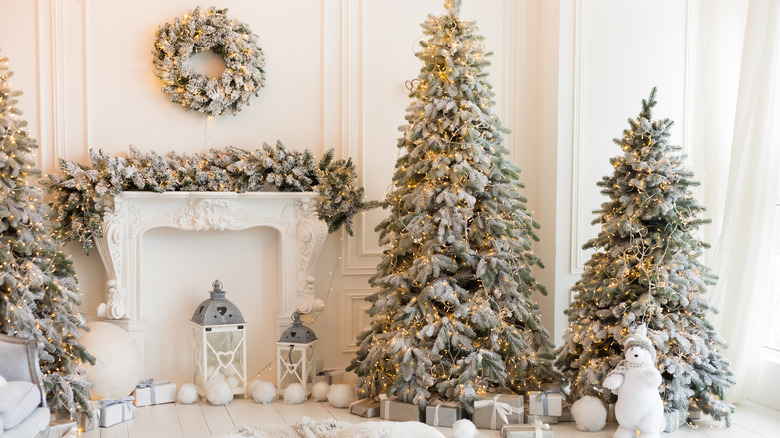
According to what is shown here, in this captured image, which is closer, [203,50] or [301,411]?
[301,411]

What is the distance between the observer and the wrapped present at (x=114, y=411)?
429 cm

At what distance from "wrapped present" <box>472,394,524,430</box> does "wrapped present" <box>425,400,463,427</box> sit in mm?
107

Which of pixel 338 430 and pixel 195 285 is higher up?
pixel 195 285

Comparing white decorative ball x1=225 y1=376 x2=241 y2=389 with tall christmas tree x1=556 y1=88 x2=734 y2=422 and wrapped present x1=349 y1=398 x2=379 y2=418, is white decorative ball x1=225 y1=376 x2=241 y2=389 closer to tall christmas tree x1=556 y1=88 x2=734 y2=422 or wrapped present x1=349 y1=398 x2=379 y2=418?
wrapped present x1=349 y1=398 x2=379 y2=418

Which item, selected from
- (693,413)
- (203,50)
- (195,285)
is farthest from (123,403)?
(693,413)

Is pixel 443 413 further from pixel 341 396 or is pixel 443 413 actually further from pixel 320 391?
pixel 320 391

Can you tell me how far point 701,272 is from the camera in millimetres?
4367

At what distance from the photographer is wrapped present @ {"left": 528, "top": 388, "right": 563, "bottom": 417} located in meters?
4.40

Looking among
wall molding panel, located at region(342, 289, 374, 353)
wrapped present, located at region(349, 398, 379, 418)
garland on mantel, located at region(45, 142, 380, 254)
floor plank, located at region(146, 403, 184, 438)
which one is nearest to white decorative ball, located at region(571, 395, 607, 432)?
wrapped present, located at region(349, 398, 379, 418)

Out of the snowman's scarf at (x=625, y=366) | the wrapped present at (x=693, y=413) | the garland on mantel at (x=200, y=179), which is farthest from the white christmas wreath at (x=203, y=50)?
the wrapped present at (x=693, y=413)

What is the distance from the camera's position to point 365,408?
15.0ft

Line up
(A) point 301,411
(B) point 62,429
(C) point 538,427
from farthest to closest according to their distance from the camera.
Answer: (A) point 301,411, (C) point 538,427, (B) point 62,429

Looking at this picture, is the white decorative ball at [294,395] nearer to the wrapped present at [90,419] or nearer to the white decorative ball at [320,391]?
the white decorative ball at [320,391]

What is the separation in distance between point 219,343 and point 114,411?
782mm
